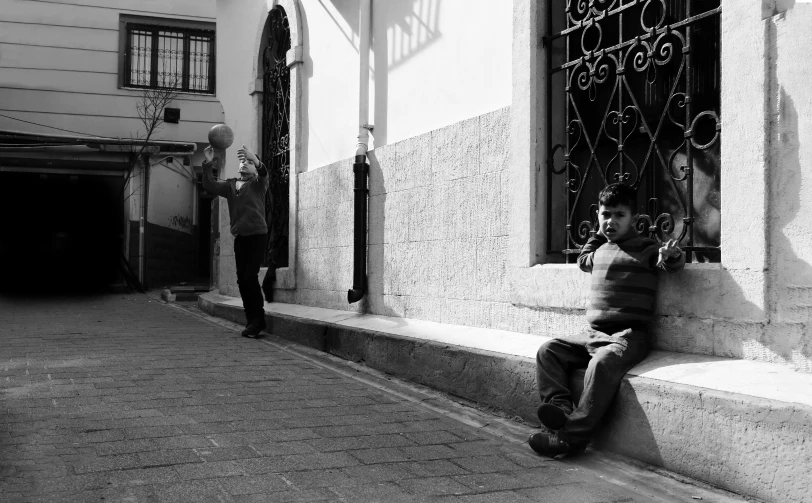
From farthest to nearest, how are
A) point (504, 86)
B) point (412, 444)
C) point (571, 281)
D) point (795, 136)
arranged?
point (504, 86) → point (571, 281) → point (412, 444) → point (795, 136)

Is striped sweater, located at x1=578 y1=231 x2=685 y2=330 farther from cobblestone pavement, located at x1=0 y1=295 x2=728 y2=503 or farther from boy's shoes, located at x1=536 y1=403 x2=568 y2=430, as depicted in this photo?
cobblestone pavement, located at x1=0 y1=295 x2=728 y2=503

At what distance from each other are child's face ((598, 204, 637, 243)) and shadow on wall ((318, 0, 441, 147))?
284cm

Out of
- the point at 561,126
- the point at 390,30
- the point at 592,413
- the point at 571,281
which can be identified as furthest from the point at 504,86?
the point at 592,413

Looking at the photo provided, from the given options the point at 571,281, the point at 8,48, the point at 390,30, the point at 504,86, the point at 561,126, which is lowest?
the point at 571,281

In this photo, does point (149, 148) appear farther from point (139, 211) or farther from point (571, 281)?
point (571, 281)

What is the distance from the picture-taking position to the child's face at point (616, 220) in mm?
3832

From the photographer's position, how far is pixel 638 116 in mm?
4297

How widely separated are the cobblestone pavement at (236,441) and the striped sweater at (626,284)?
75 cm

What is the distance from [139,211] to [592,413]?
50.3ft

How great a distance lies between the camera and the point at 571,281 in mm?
4473

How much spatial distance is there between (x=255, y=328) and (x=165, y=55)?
11409 mm

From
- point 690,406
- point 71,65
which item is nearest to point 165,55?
point 71,65

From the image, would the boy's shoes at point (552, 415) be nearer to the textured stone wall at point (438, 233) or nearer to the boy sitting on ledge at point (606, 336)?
the boy sitting on ledge at point (606, 336)

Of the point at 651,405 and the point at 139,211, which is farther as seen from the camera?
the point at 139,211
